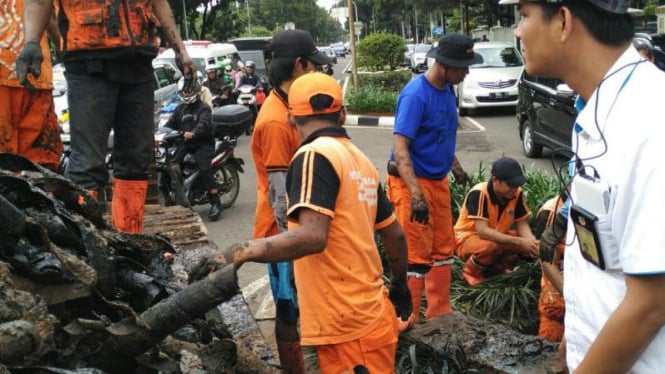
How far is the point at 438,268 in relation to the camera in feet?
17.5

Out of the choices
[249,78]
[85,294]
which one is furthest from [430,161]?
[249,78]

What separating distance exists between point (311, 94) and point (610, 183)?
1664mm

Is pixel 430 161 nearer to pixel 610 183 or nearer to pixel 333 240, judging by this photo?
pixel 333 240

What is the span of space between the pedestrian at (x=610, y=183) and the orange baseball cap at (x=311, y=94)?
132cm

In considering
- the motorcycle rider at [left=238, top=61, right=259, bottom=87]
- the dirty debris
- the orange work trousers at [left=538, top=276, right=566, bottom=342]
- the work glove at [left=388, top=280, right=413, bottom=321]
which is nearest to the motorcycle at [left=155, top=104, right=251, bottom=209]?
the orange work trousers at [left=538, top=276, right=566, bottom=342]

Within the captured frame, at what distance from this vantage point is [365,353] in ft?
9.90

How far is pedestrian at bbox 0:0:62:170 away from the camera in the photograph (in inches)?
163

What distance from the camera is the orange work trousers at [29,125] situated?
415cm

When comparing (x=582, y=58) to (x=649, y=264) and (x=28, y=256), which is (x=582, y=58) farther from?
(x=28, y=256)

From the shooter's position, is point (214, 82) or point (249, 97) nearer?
point (214, 82)

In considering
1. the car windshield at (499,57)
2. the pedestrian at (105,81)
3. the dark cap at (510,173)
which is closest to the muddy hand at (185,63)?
the pedestrian at (105,81)

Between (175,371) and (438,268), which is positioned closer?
(175,371)

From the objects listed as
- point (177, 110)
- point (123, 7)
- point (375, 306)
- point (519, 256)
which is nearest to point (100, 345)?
point (375, 306)

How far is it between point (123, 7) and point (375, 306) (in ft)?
6.78
